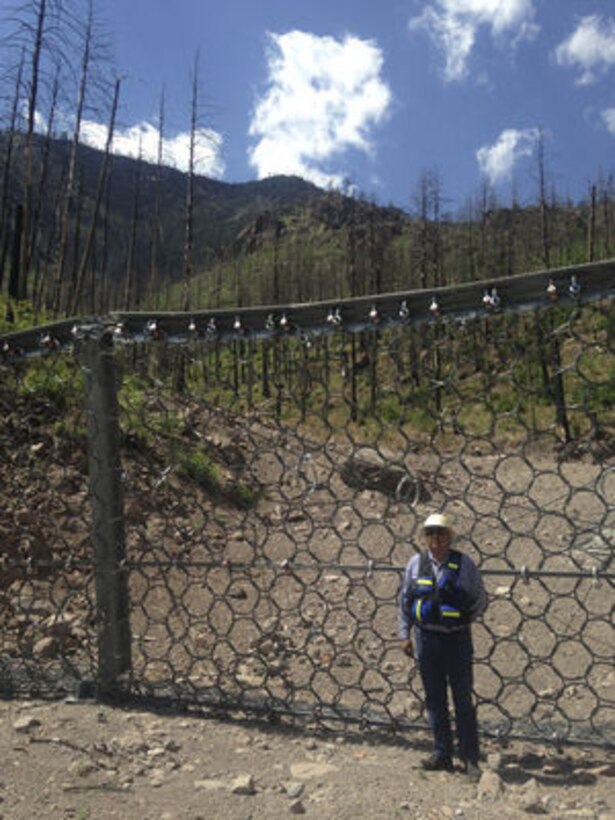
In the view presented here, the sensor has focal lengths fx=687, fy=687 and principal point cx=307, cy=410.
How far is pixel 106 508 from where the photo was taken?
3.35 meters

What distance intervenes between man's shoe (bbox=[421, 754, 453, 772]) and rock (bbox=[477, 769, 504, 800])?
190 millimetres

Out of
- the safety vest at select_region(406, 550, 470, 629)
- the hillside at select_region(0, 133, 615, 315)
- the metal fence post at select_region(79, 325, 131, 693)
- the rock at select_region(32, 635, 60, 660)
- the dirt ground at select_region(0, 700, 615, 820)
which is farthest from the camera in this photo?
the hillside at select_region(0, 133, 615, 315)

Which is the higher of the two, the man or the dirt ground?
the man

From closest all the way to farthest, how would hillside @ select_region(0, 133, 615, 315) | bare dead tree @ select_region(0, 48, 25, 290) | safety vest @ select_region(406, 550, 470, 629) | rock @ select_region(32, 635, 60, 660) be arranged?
safety vest @ select_region(406, 550, 470, 629) → rock @ select_region(32, 635, 60, 660) → bare dead tree @ select_region(0, 48, 25, 290) → hillside @ select_region(0, 133, 615, 315)

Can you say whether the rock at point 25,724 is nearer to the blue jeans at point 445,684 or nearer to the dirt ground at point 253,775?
the dirt ground at point 253,775

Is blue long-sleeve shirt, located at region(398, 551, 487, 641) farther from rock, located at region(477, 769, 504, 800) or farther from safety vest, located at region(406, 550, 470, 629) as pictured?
rock, located at region(477, 769, 504, 800)

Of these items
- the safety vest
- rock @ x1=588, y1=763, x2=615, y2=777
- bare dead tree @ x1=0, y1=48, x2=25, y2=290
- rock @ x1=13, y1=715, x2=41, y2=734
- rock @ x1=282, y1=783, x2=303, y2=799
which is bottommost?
rock @ x1=282, y1=783, x2=303, y2=799

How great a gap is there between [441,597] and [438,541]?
22 cm

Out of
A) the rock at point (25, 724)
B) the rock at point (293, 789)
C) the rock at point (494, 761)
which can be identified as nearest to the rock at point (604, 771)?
the rock at point (494, 761)

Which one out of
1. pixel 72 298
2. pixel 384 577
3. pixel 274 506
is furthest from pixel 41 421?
pixel 72 298

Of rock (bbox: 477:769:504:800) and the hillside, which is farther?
the hillside

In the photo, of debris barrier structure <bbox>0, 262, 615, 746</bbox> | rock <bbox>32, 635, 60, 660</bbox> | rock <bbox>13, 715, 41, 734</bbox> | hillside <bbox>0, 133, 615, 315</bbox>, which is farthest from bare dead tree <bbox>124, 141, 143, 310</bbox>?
rock <bbox>13, 715, 41, 734</bbox>

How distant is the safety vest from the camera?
2.68m

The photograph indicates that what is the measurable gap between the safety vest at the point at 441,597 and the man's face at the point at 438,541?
31mm
